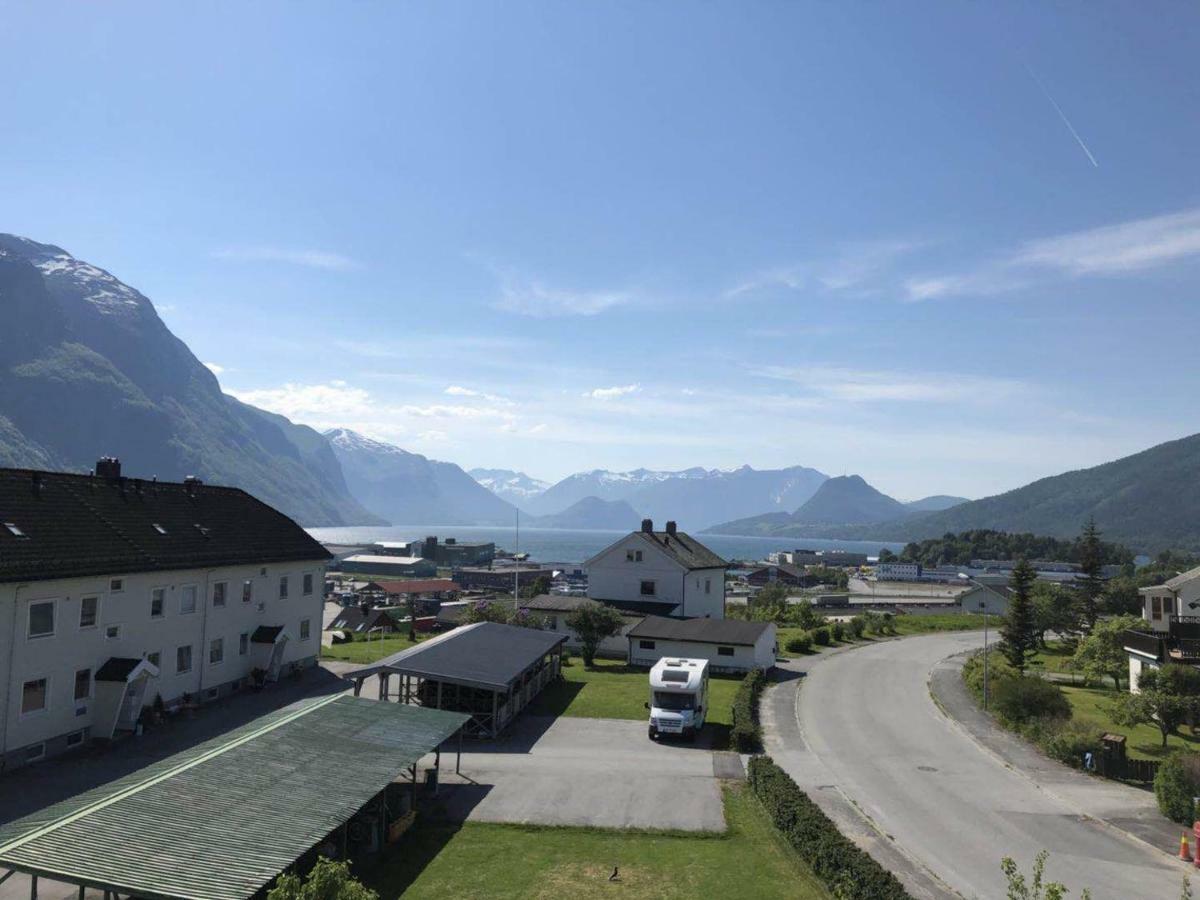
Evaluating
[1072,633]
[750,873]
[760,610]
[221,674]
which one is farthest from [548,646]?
[1072,633]

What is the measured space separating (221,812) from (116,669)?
60.2 ft

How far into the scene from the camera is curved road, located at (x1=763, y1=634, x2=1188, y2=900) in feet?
71.0

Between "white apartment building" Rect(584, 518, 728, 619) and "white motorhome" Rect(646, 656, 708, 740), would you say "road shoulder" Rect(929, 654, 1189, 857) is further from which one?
"white apartment building" Rect(584, 518, 728, 619)

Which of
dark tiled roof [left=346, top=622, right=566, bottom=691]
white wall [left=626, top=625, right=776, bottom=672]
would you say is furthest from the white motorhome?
white wall [left=626, top=625, right=776, bottom=672]

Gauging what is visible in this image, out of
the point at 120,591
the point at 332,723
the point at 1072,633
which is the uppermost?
the point at 120,591

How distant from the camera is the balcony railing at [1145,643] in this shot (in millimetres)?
40659

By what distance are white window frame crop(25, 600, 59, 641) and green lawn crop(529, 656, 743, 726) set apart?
20685 mm

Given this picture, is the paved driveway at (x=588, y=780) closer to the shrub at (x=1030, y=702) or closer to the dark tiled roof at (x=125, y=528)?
the dark tiled roof at (x=125, y=528)

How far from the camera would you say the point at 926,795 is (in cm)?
2845

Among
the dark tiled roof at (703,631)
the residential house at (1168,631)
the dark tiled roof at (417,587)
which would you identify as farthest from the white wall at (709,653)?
the dark tiled roof at (417,587)

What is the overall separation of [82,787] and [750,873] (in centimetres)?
2101

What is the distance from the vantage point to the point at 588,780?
28.9 m

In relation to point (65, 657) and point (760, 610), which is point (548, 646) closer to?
point (65, 657)

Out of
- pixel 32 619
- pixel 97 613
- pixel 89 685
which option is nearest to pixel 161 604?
pixel 97 613
